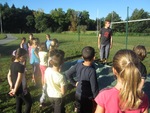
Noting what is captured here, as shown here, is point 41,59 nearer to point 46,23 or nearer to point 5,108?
point 5,108

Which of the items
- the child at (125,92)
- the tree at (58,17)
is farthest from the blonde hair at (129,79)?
the tree at (58,17)

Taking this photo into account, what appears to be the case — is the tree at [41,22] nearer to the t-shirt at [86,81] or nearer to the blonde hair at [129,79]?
the t-shirt at [86,81]

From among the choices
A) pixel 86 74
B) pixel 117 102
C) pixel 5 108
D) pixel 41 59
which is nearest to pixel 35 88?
pixel 41 59

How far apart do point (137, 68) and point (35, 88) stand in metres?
5.32

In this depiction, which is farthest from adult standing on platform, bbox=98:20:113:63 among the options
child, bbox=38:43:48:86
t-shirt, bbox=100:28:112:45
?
child, bbox=38:43:48:86

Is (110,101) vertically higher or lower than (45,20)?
lower

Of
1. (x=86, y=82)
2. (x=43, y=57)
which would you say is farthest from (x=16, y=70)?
(x=43, y=57)

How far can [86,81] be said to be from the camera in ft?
12.2

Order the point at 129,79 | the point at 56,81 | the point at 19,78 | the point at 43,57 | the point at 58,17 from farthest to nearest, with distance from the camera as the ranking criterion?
the point at 58,17
the point at 43,57
the point at 19,78
the point at 56,81
the point at 129,79

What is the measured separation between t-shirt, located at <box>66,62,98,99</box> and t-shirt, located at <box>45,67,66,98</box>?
0.66 feet

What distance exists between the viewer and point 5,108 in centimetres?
555

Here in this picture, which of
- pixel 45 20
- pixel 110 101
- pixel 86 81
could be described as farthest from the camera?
pixel 45 20

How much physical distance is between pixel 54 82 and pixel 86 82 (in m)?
0.53

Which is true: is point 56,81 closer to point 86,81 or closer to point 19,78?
point 86,81
